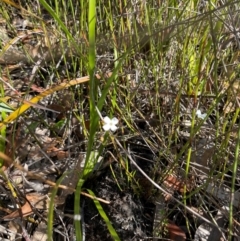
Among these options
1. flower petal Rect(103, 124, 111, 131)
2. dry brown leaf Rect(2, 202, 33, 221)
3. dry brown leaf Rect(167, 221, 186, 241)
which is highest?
flower petal Rect(103, 124, 111, 131)

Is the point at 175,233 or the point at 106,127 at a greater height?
the point at 106,127

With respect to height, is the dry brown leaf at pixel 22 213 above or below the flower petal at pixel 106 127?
below

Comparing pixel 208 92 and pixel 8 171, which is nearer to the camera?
pixel 8 171

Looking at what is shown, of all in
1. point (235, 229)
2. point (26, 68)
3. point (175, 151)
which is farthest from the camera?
point (26, 68)

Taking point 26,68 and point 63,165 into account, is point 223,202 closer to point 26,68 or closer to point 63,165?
point 63,165

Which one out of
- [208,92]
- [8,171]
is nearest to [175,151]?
[208,92]

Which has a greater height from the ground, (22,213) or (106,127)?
(106,127)

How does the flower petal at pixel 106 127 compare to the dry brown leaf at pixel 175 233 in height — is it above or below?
above

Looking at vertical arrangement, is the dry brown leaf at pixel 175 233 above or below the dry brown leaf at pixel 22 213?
below

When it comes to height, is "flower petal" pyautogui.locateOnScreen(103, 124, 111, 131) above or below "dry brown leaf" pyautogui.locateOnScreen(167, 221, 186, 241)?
above

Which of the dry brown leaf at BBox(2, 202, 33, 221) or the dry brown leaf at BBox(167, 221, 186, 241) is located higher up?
the dry brown leaf at BBox(2, 202, 33, 221)

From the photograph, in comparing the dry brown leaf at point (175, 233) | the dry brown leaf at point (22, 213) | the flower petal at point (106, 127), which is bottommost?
the dry brown leaf at point (175, 233)
